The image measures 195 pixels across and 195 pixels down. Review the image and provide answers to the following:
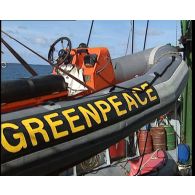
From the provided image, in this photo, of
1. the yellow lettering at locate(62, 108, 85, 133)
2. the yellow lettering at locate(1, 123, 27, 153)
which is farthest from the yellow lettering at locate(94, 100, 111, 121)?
the yellow lettering at locate(1, 123, 27, 153)

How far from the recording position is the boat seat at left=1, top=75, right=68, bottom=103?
2547mm

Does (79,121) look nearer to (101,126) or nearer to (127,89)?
(101,126)

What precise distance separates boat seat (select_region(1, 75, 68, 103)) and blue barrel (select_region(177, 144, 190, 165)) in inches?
121

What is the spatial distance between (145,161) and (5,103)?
4333 millimetres

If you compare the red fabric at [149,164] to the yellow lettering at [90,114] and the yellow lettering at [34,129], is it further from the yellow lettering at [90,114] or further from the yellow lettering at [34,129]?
the yellow lettering at [34,129]

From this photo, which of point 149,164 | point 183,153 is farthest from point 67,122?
point 149,164

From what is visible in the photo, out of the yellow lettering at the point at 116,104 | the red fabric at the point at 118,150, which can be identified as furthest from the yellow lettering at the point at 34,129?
the red fabric at the point at 118,150

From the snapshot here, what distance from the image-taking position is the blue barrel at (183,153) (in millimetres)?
5582

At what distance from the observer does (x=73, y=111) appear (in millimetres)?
2770

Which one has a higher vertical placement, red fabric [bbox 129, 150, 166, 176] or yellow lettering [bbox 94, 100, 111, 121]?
yellow lettering [bbox 94, 100, 111, 121]

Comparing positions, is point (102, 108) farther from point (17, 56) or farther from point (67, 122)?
point (17, 56)

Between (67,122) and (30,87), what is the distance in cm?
38

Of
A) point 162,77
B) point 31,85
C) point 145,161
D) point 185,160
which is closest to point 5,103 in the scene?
point 31,85

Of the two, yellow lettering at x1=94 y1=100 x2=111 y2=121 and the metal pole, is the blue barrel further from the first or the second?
the metal pole
